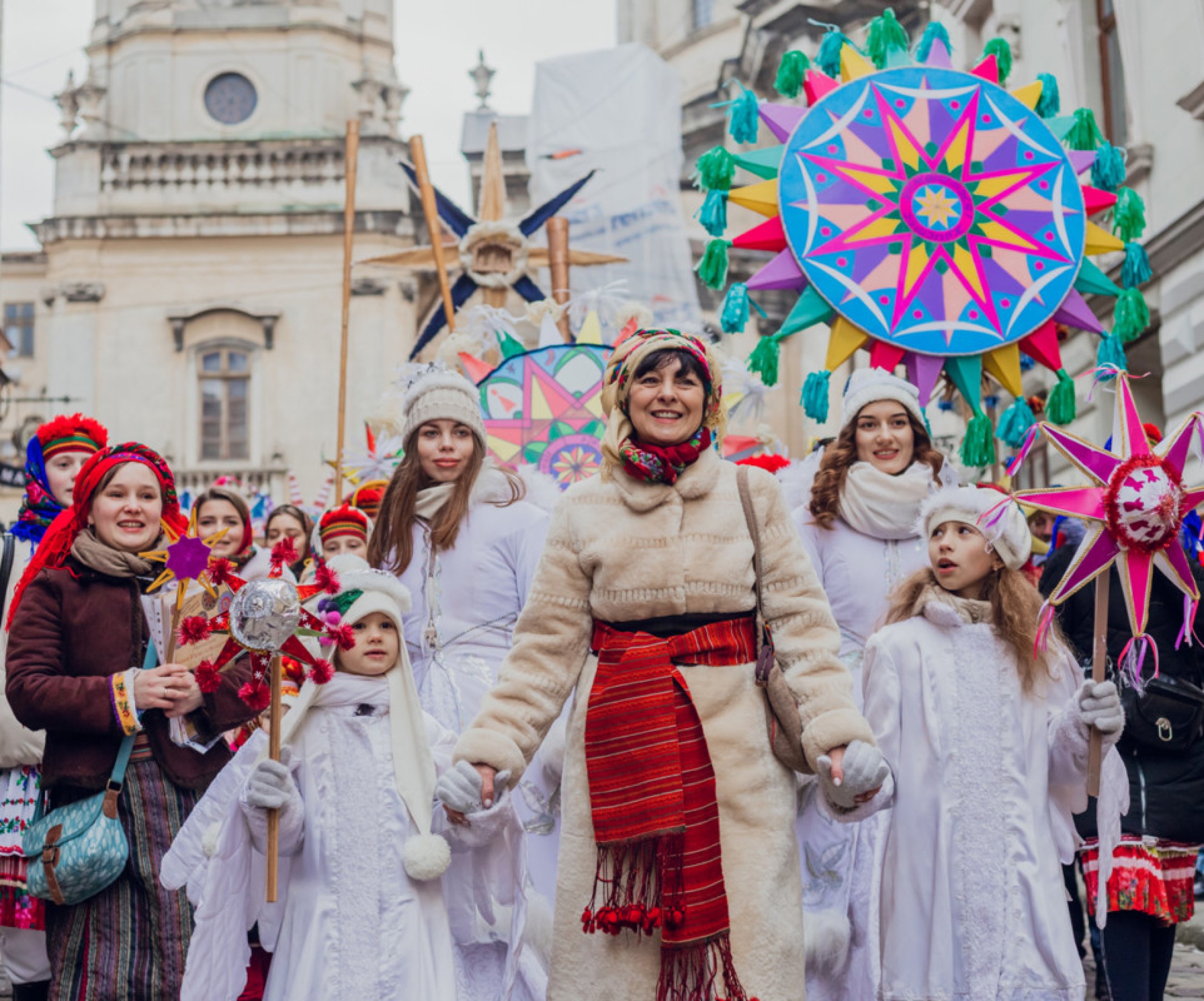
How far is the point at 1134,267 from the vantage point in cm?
651

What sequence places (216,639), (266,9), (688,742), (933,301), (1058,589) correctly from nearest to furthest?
(688,742)
(1058,589)
(216,639)
(933,301)
(266,9)

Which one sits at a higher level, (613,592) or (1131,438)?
(1131,438)

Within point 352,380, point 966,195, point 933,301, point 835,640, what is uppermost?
point 352,380

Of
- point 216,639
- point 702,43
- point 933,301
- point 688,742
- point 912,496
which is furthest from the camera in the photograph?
point 702,43

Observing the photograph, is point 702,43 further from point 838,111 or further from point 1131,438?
point 1131,438

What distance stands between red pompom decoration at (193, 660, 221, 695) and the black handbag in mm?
2895

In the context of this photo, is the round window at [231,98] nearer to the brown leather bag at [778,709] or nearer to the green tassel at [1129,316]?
the green tassel at [1129,316]

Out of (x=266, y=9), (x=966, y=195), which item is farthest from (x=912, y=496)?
(x=266, y=9)

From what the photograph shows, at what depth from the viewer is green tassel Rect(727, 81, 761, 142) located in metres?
6.45

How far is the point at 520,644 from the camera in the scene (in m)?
3.69

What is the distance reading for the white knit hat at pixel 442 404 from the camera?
5.38 meters

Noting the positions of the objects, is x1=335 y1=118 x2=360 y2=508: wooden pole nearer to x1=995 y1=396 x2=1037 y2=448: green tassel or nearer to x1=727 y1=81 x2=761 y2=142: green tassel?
x1=727 y1=81 x2=761 y2=142: green tassel

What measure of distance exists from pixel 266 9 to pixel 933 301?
25308 mm

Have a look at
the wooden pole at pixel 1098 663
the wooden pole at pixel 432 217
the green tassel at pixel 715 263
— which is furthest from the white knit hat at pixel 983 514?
the wooden pole at pixel 432 217
